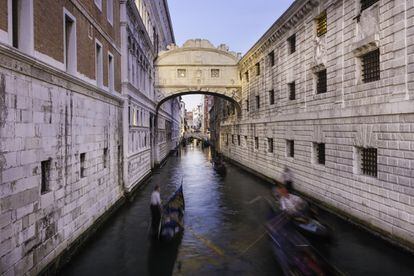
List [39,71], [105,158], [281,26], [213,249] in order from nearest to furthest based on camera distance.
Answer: [39,71]
[213,249]
[105,158]
[281,26]

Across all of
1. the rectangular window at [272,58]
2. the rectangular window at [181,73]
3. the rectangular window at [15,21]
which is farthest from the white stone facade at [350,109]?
the rectangular window at [181,73]

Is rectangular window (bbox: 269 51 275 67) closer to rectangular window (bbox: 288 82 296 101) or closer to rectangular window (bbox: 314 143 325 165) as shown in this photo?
rectangular window (bbox: 288 82 296 101)

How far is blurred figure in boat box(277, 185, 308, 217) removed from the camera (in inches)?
425

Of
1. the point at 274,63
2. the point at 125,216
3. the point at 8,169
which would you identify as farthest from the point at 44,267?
the point at 274,63

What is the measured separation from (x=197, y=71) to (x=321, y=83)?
55.2 feet

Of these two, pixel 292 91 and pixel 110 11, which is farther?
pixel 292 91

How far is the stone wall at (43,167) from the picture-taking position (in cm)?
623

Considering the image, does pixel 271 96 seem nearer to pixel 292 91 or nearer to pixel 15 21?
pixel 292 91

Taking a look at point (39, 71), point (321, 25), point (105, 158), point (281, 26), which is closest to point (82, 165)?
point (105, 158)

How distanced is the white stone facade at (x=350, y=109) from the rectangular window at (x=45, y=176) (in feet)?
28.6

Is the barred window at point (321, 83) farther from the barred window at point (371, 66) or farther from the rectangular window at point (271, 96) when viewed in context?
the rectangular window at point (271, 96)

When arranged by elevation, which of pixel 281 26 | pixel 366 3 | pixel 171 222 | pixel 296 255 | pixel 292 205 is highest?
pixel 281 26

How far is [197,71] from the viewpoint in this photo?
30.3 metres

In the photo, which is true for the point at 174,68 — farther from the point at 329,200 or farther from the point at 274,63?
the point at 329,200
